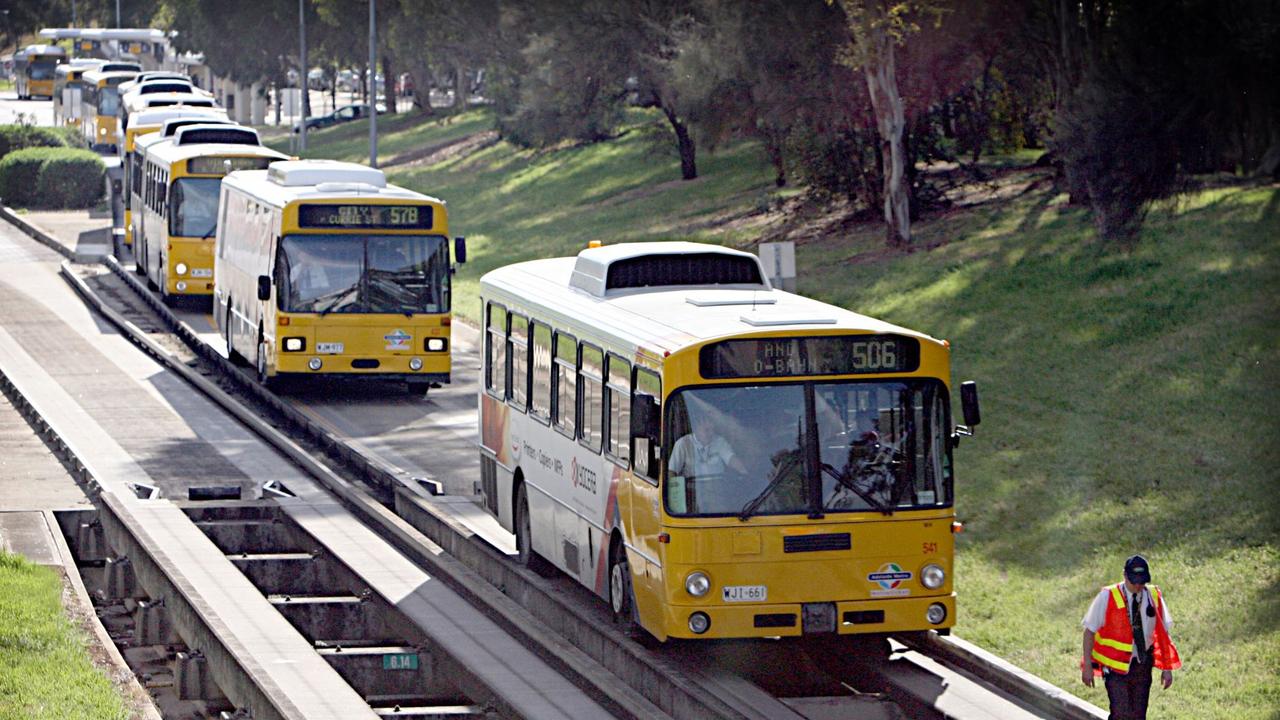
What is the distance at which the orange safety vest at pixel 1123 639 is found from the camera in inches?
467

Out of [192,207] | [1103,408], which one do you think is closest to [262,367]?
[192,207]

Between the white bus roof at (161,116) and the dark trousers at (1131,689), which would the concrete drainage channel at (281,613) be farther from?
the white bus roof at (161,116)

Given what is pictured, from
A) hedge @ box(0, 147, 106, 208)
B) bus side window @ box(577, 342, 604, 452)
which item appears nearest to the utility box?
bus side window @ box(577, 342, 604, 452)

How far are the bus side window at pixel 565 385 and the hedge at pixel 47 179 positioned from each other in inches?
2093

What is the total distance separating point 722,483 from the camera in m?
13.6

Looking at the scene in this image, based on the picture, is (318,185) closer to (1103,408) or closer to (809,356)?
(1103,408)

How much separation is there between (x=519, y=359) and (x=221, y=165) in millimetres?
22201

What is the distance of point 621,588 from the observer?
15.1 m

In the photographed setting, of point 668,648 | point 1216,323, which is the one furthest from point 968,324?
point 668,648

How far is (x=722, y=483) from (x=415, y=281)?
15227mm

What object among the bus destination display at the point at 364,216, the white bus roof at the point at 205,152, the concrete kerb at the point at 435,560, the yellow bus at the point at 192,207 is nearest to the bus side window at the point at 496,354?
the concrete kerb at the point at 435,560

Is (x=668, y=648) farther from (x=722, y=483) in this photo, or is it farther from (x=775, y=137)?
(x=775, y=137)

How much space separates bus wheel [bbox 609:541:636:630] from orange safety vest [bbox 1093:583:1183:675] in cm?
392

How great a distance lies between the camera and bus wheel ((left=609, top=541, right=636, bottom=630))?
1488 centimetres
